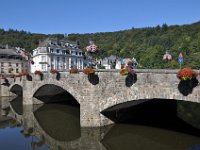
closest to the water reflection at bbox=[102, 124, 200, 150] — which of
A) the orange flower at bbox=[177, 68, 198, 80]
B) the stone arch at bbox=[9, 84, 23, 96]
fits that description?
the orange flower at bbox=[177, 68, 198, 80]

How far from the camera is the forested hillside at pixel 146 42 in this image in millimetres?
84438

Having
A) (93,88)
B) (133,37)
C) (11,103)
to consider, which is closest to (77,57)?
(11,103)

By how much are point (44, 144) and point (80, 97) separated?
5.82 m

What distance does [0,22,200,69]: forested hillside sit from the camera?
84438 millimetres

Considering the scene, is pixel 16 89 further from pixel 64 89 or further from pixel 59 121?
pixel 59 121

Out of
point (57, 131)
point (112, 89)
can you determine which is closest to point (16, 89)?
point (57, 131)

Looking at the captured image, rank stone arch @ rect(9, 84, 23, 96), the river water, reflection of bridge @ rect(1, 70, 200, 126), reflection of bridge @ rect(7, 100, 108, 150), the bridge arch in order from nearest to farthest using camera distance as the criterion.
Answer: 1. reflection of bridge @ rect(1, 70, 200, 126)
2. the river water
3. reflection of bridge @ rect(7, 100, 108, 150)
4. the bridge arch
5. stone arch @ rect(9, 84, 23, 96)

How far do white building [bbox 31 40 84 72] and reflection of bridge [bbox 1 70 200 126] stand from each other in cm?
4376

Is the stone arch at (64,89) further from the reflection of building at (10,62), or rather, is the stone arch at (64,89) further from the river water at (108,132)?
the reflection of building at (10,62)

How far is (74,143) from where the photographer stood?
22.7 meters

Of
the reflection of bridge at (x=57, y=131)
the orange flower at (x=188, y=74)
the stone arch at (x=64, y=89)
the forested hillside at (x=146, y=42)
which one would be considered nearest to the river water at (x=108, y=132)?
the reflection of bridge at (x=57, y=131)

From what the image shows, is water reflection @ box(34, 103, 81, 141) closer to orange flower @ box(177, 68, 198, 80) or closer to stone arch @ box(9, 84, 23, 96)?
orange flower @ box(177, 68, 198, 80)

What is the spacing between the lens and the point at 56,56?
7675cm

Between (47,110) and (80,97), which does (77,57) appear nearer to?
(47,110)
